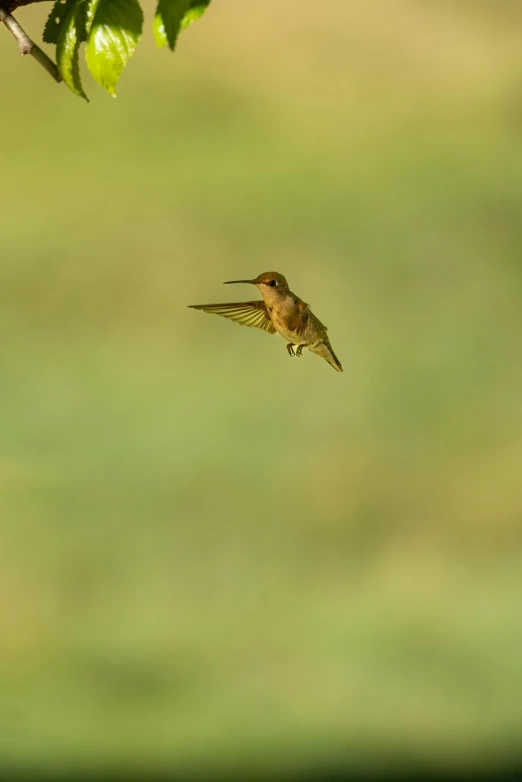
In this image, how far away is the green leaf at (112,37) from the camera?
0.35 metres

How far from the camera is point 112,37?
0.35 m

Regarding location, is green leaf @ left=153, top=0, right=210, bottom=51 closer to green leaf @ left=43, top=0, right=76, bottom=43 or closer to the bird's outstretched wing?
green leaf @ left=43, top=0, right=76, bottom=43

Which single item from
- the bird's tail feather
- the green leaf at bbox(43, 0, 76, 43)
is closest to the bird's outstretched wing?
the bird's tail feather

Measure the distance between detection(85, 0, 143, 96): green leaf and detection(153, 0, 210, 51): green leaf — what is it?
0.03 m

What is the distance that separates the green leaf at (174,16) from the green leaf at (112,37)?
0.03m

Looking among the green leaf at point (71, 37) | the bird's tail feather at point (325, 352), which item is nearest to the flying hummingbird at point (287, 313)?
the bird's tail feather at point (325, 352)

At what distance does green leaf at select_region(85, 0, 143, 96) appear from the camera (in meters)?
0.35

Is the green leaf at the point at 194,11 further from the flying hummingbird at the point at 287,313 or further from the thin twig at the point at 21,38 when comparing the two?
the flying hummingbird at the point at 287,313

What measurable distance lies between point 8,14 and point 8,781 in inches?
90.5

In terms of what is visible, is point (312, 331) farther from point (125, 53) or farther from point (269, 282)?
point (125, 53)

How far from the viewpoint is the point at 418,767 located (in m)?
2.33

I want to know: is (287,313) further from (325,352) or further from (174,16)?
(174,16)

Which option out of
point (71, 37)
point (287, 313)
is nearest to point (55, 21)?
point (71, 37)

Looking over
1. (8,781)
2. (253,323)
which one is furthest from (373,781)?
(253,323)
